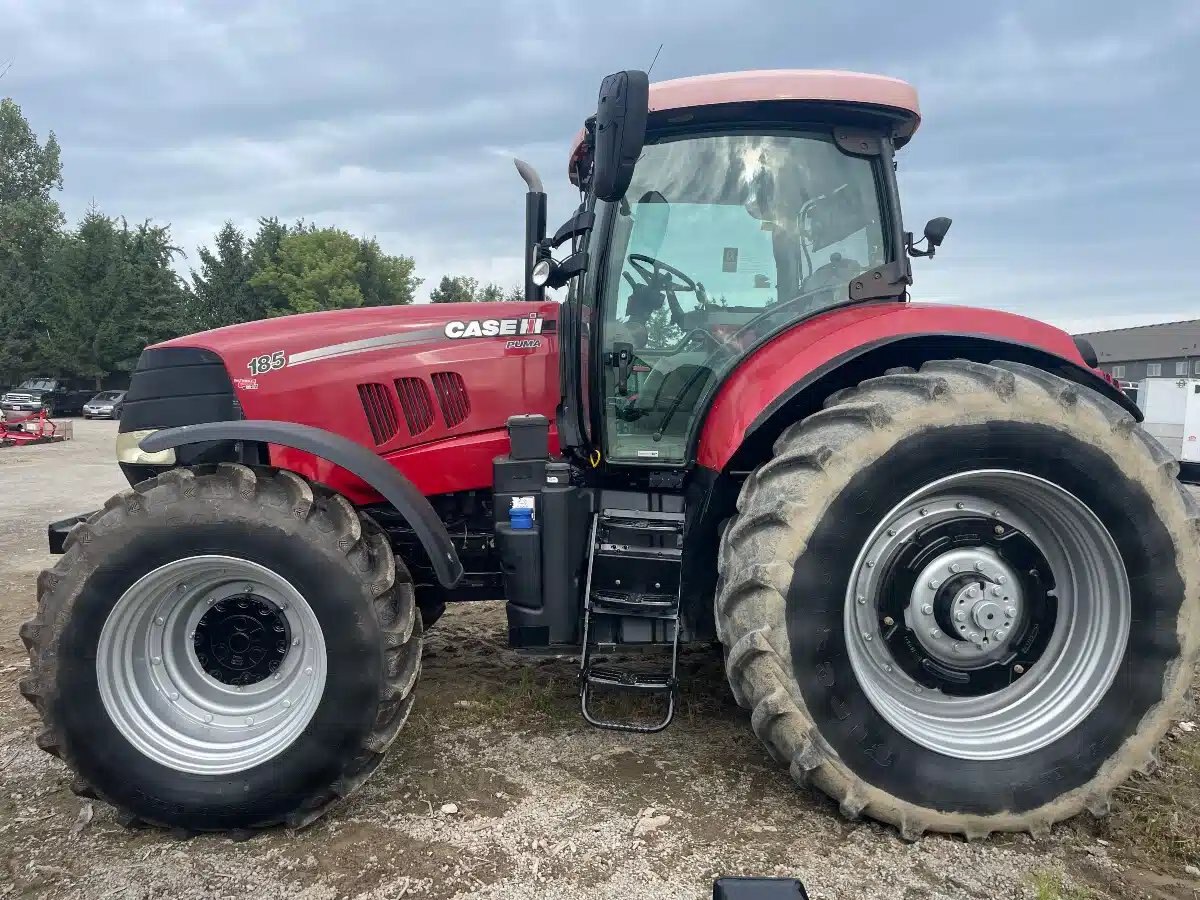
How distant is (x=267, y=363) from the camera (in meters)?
3.20

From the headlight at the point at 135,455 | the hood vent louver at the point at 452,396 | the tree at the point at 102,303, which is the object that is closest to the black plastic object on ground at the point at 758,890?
the hood vent louver at the point at 452,396

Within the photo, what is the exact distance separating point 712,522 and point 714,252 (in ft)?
Result: 3.31

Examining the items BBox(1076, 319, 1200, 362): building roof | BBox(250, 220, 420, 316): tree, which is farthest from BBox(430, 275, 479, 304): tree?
BBox(1076, 319, 1200, 362): building roof

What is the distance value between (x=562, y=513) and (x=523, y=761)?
0.90 m

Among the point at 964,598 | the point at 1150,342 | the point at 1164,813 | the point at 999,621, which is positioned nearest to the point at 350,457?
the point at 964,598

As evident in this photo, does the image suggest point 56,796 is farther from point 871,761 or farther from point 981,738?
point 981,738

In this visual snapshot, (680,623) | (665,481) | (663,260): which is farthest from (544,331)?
(680,623)

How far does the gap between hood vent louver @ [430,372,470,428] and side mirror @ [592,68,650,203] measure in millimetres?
1068

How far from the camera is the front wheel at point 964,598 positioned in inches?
95.2

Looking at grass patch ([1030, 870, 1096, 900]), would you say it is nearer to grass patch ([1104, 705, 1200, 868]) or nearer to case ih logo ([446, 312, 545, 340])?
grass patch ([1104, 705, 1200, 868])

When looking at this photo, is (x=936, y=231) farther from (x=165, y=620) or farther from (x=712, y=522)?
(x=165, y=620)

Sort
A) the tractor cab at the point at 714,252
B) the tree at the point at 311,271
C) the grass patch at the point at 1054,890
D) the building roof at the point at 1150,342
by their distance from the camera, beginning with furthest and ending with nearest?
the tree at the point at 311,271 → the building roof at the point at 1150,342 → the tractor cab at the point at 714,252 → the grass patch at the point at 1054,890

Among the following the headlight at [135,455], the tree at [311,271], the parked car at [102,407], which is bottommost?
the headlight at [135,455]

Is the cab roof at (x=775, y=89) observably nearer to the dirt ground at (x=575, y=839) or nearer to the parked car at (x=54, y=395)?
the dirt ground at (x=575, y=839)
